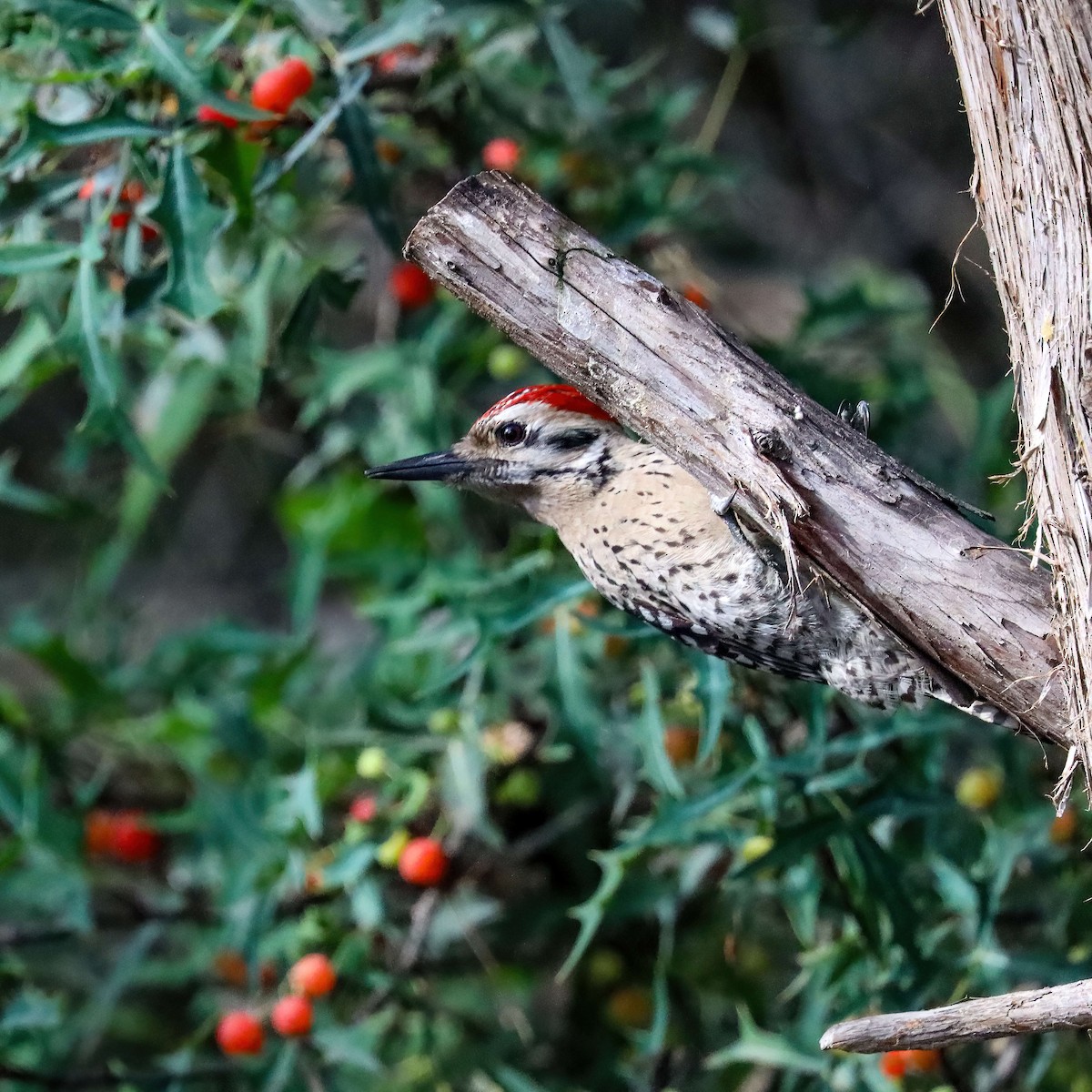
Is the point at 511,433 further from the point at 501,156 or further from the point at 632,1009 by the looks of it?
the point at 632,1009

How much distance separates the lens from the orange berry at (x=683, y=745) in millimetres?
3082

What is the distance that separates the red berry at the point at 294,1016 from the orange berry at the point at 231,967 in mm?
518

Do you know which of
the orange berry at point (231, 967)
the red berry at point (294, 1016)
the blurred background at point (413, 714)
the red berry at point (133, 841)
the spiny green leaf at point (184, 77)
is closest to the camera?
the spiny green leaf at point (184, 77)

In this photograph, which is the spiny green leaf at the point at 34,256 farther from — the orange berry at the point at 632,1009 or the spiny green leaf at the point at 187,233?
the orange berry at the point at 632,1009

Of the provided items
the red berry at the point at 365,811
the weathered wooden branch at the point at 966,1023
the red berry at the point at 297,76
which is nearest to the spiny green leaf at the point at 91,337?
the red berry at the point at 297,76

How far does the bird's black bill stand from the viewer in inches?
92.9

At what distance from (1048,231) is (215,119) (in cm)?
159

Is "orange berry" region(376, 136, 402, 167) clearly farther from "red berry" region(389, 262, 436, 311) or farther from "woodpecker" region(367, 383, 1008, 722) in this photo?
"woodpecker" region(367, 383, 1008, 722)

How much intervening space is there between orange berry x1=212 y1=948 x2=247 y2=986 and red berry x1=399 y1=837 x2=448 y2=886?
2.19 feet

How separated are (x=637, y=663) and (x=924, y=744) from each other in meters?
0.71

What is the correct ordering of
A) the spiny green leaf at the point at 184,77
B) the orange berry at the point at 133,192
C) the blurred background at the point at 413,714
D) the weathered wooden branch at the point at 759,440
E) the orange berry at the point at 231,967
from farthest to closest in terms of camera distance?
the orange berry at the point at 231,967, the orange berry at the point at 133,192, the blurred background at the point at 413,714, the spiny green leaf at the point at 184,77, the weathered wooden branch at the point at 759,440

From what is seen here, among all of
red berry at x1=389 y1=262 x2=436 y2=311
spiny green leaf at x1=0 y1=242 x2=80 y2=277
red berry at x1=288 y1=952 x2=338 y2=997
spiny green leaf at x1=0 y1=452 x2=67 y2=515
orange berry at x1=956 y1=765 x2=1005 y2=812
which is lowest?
red berry at x1=288 y1=952 x2=338 y2=997

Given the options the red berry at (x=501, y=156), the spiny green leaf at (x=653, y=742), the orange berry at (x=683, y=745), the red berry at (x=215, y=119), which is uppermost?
the red berry at (x=215, y=119)

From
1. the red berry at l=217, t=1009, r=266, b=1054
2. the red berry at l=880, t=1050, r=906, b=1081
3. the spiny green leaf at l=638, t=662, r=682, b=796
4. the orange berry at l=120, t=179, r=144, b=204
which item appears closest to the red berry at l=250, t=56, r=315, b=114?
the orange berry at l=120, t=179, r=144, b=204
